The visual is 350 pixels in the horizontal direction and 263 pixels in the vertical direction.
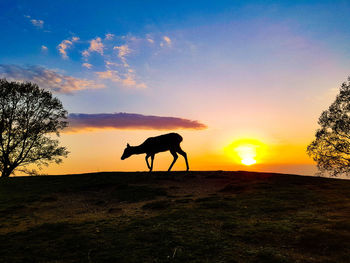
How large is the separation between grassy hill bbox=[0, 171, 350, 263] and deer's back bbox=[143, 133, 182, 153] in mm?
7193

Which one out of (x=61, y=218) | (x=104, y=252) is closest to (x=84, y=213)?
(x=61, y=218)

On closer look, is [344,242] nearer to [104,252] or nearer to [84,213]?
[104,252]

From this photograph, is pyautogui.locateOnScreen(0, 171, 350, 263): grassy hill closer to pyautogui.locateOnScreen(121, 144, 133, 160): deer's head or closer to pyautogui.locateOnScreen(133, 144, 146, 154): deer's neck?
pyautogui.locateOnScreen(133, 144, 146, 154): deer's neck

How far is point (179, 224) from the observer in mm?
10852

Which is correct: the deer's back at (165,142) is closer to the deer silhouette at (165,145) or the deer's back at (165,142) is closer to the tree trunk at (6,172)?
the deer silhouette at (165,145)

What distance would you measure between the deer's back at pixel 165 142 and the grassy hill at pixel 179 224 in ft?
23.6

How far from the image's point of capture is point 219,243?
8664 millimetres

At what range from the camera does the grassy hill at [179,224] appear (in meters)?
8.10

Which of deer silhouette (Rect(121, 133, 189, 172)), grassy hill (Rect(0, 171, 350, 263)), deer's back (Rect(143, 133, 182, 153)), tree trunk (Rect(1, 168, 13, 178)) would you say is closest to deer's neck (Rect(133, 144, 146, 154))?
deer silhouette (Rect(121, 133, 189, 172))

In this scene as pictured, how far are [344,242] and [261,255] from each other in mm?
2985

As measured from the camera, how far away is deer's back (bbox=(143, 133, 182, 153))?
2747 centimetres

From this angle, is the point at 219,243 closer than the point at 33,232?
Yes

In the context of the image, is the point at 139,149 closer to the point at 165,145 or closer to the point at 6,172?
the point at 165,145

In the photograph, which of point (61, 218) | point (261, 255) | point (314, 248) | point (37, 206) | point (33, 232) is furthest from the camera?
point (37, 206)
